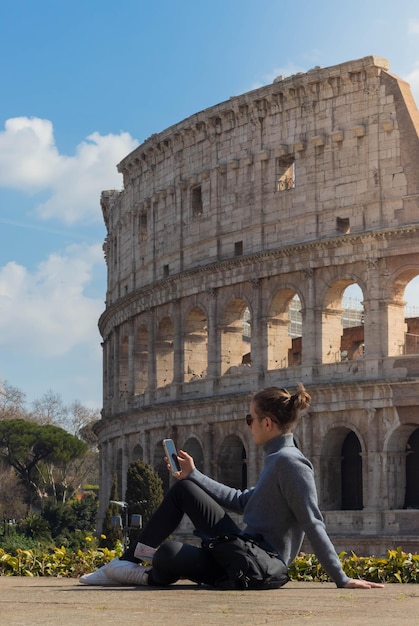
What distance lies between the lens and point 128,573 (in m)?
9.95

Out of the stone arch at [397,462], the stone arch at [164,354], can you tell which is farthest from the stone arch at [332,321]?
the stone arch at [164,354]

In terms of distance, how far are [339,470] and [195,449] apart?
721 cm

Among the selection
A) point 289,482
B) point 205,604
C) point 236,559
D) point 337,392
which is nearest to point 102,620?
point 205,604

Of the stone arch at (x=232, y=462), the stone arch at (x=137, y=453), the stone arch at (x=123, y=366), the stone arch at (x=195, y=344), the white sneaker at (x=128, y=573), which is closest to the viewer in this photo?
the white sneaker at (x=128, y=573)

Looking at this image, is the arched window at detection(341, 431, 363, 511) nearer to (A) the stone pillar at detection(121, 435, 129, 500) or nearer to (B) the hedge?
(A) the stone pillar at detection(121, 435, 129, 500)

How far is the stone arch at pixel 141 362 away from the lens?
50.5 meters

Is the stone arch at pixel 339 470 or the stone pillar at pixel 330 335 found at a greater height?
the stone pillar at pixel 330 335

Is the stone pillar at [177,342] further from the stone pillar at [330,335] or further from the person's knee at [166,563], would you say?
the person's knee at [166,563]

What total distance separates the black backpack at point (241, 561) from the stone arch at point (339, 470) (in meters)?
29.7

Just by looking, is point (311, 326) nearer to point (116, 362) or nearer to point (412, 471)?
point (412, 471)

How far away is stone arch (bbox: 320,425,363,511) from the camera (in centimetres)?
3912

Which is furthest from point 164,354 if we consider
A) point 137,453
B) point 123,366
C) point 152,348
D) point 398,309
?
point 398,309

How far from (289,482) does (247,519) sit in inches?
21.0

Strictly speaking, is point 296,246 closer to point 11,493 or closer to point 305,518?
point 305,518
